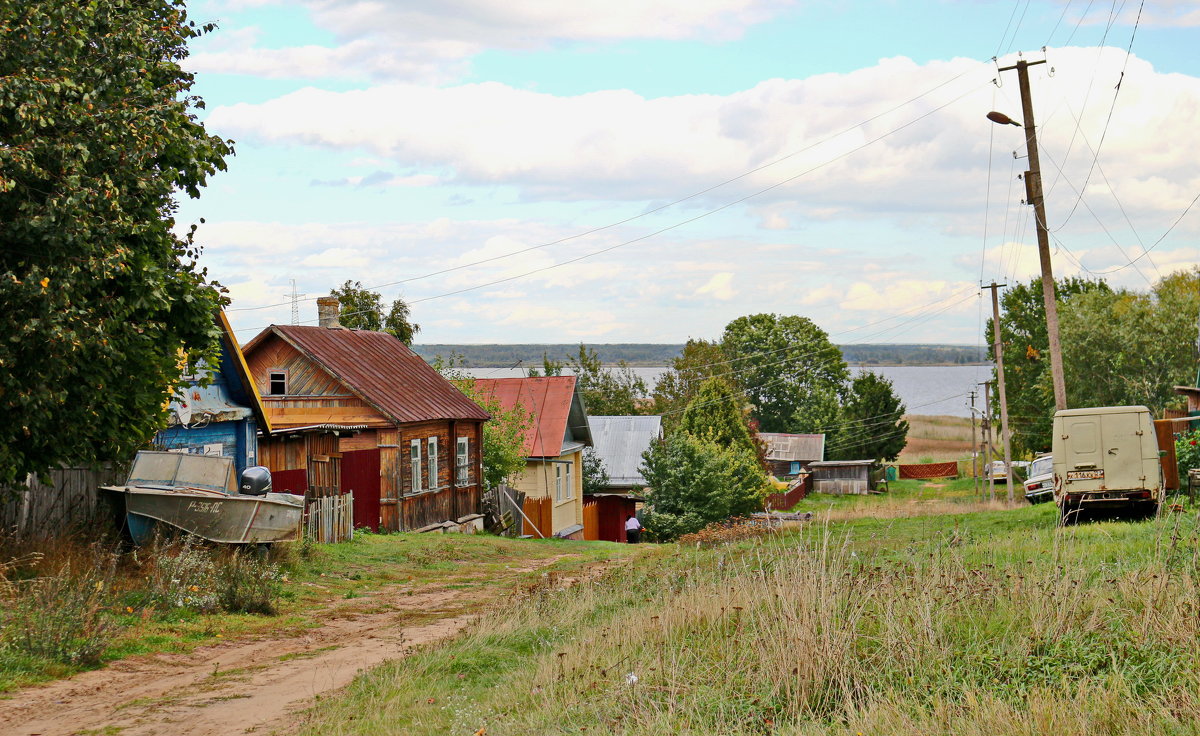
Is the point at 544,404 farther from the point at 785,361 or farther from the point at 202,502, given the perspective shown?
the point at 785,361

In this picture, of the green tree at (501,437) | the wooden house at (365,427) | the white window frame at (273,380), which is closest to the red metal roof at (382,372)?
the wooden house at (365,427)

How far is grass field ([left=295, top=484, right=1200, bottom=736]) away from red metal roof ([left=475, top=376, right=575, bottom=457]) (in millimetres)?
27380

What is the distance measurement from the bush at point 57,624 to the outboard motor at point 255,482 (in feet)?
17.3

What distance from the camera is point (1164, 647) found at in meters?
6.50

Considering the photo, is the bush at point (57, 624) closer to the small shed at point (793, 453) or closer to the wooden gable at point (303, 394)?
the wooden gable at point (303, 394)

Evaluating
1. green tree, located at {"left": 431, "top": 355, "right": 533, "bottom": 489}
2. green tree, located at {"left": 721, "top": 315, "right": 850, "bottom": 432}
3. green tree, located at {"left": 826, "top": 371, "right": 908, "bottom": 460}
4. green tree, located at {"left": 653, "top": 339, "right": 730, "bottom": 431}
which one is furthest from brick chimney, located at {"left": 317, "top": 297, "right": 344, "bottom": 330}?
green tree, located at {"left": 721, "top": 315, "right": 850, "bottom": 432}

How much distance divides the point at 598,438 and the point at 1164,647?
43.5m

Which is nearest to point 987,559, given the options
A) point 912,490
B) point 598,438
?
point 598,438

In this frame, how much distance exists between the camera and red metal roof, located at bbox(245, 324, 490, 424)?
26.5 m

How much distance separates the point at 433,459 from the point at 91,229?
1842 cm

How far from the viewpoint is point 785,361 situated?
84000 millimetres

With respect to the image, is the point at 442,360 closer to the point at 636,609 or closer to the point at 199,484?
the point at 199,484

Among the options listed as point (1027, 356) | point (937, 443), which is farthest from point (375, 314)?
point (937, 443)

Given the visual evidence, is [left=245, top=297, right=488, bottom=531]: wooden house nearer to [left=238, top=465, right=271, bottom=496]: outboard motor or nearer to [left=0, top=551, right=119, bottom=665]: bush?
[left=238, top=465, right=271, bottom=496]: outboard motor
